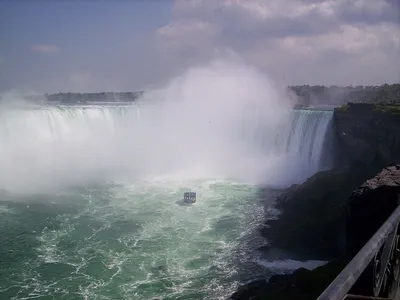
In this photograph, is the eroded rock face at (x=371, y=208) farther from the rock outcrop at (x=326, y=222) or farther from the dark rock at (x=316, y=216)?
the dark rock at (x=316, y=216)

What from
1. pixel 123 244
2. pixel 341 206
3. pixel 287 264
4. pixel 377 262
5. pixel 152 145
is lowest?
pixel 287 264

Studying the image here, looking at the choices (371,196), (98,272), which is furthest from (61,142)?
(371,196)

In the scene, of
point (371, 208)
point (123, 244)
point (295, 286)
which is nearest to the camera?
point (371, 208)

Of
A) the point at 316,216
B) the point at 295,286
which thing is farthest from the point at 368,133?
the point at 295,286

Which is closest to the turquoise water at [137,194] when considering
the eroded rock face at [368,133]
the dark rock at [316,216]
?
the dark rock at [316,216]

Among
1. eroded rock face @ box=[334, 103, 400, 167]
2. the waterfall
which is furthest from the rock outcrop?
the waterfall

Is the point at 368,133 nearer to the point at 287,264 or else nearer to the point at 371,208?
the point at 287,264

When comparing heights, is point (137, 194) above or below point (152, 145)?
below
